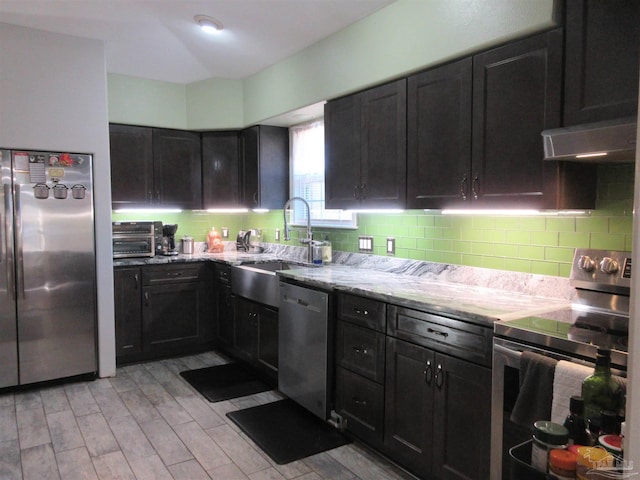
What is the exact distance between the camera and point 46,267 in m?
3.56

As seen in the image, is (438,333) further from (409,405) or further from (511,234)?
(511,234)

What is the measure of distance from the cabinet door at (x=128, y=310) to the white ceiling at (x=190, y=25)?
1.92 meters

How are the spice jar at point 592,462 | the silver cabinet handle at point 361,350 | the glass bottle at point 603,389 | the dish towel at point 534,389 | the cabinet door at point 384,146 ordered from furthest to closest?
the cabinet door at point 384,146, the silver cabinet handle at point 361,350, the dish towel at point 534,389, the glass bottle at point 603,389, the spice jar at point 592,462

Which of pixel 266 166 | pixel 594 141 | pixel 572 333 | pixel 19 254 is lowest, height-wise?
pixel 572 333

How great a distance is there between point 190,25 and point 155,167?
1559 mm

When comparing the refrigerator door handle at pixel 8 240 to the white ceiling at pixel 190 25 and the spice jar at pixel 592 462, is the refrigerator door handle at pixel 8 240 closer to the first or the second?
the white ceiling at pixel 190 25

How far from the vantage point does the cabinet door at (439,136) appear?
96.6 inches

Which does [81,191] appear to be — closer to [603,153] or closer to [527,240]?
[527,240]

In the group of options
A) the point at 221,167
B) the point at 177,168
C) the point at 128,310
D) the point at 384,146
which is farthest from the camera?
the point at 221,167

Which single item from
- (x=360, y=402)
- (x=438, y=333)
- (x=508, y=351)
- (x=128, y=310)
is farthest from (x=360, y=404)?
(x=128, y=310)

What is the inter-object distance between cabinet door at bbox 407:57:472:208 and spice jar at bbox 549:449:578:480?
1.51 m

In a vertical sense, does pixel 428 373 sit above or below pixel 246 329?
above

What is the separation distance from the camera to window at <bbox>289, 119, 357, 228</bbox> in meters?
4.15

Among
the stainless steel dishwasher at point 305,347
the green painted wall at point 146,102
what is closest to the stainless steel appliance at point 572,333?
the stainless steel dishwasher at point 305,347
